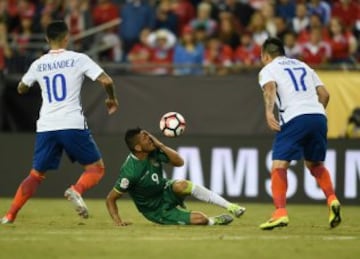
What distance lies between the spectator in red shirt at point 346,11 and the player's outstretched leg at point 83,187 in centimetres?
917

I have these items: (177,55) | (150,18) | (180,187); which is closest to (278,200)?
(180,187)

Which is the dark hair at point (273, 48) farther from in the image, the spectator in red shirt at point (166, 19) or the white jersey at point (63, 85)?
the spectator in red shirt at point (166, 19)

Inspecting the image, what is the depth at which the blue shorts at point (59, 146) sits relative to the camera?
38.9ft

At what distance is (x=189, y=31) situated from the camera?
19500 mm

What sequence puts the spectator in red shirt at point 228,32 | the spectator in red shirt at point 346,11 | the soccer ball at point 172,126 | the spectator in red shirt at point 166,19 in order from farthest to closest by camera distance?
the spectator in red shirt at point 166,19
the spectator in red shirt at point 346,11
the spectator in red shirt at point 228,32
the soccer ball at point 172,126

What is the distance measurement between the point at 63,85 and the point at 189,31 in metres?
7.88

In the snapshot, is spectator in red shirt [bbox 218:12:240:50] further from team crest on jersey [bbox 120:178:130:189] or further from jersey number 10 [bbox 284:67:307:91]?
team crest on jersey [bbox 120:178:130:189]

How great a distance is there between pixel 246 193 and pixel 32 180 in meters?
5.57

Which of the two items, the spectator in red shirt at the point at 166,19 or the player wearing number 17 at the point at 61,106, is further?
the spectator in red shirt at the point at 166,19

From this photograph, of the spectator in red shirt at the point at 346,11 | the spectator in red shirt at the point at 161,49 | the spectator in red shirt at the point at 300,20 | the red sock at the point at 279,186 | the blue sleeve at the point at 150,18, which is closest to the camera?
the red sock at the point at 279,186

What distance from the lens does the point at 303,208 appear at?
15.9m

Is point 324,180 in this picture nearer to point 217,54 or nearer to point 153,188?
point 153,188

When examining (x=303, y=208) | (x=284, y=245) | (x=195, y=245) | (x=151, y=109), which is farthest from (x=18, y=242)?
(x=151, y=109)

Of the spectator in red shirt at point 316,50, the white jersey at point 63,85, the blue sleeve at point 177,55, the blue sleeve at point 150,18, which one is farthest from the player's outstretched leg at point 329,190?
the blue sleeve at point 150,18
